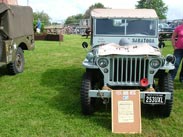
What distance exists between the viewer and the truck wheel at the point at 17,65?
936 centimetres

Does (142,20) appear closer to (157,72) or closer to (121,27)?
(121,27)

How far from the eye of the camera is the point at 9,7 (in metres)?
8.83

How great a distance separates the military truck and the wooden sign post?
3822 mm

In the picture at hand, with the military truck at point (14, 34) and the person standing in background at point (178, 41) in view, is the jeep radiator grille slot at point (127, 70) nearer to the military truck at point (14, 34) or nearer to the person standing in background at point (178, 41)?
the person standing in background at point (178, 41)

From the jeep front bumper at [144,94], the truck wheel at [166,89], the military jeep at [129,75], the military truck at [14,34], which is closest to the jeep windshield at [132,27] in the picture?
the military jeep at [129,75]

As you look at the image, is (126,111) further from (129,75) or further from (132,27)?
(132,27)

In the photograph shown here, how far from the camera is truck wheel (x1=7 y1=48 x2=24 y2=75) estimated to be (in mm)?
9359

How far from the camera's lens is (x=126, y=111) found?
5379 millimetres

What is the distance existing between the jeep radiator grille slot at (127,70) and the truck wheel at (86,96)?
0.38 metres

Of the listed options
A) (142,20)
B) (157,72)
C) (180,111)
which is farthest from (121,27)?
(180,111)

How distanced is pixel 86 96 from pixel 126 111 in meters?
0.74

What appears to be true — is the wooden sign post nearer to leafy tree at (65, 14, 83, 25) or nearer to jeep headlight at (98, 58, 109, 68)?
jeep headlight at (98, 58, 109, 68)

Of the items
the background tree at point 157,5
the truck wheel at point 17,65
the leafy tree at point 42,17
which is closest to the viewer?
the truck wheel at point 17,65

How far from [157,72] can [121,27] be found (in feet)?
5.27
